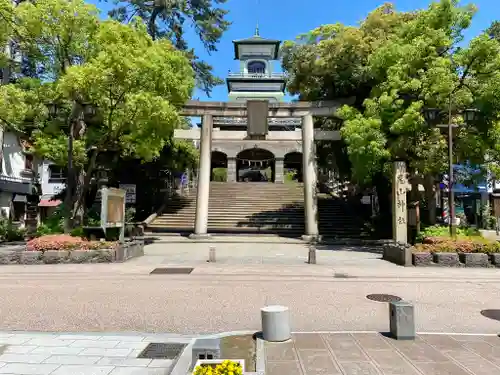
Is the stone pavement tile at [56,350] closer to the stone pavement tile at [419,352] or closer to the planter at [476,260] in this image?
the stone pavement tile at [419,352]

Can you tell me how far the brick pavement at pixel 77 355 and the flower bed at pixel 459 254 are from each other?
9.94 m

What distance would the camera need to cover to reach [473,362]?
467cm

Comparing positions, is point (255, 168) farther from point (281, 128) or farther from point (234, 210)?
point (234, 210)

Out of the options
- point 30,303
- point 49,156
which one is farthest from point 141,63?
point 30,303

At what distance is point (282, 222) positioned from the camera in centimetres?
2580

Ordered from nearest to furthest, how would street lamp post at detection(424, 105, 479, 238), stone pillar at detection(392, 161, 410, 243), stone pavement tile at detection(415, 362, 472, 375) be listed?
stone pavement tile at detection(415, 362, 472, 375)
street lamp post at detection(424, 105, 479, 238)
stone pillar at detection(392, 161, 410, 243)

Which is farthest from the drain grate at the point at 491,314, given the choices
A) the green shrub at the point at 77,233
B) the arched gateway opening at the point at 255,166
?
the arched gateway opening at the point at 255,166

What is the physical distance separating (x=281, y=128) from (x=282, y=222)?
18049mm

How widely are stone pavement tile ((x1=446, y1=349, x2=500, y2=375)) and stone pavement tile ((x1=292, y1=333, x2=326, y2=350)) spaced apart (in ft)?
5.13

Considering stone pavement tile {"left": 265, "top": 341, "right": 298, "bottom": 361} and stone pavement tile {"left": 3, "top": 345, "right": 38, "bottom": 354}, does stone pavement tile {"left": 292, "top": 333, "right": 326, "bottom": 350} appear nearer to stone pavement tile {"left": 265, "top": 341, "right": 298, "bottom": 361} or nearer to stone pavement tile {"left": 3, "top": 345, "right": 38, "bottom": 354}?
stone pavement tile {"left": 265, "top": 341, "right": 298, "bottom": 361}

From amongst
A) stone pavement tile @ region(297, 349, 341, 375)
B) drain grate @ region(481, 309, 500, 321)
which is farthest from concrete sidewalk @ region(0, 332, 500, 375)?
drain grate @ region(481, 309, 500, 321)

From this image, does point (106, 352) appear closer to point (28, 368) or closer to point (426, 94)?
point (28, 368)

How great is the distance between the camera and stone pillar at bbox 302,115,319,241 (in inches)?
871

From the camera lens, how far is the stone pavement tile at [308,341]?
524 cm
